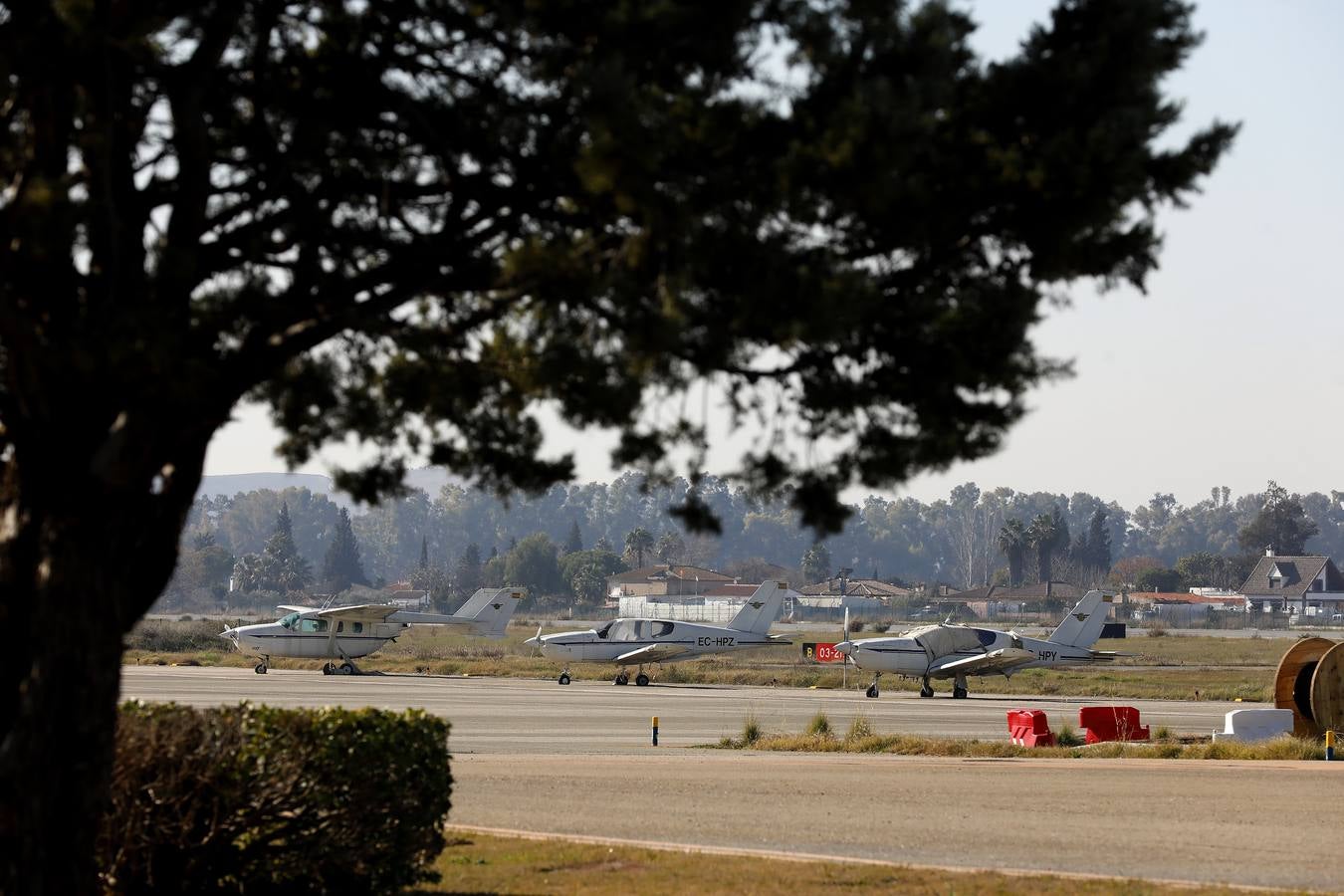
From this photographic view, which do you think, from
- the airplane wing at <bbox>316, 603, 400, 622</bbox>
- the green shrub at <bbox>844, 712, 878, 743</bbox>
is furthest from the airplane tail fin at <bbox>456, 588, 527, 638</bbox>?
the green shrub at <bbox>844, 712, 878, 743</bbox>

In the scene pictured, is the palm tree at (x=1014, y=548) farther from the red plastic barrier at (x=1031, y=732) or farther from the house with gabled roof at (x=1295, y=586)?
the red plastic barrier at (x=1031, y=732)

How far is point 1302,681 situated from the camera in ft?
85.4

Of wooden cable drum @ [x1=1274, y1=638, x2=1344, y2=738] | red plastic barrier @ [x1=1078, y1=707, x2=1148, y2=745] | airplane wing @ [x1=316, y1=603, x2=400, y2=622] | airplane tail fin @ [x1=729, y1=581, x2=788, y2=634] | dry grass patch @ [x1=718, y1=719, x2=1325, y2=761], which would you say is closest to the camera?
dry grass patch @ [x1=718, y1=719, x2=1325, y2=761]

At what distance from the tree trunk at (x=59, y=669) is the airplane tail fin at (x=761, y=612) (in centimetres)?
4780

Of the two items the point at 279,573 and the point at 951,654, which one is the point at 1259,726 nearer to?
the point at 951,654

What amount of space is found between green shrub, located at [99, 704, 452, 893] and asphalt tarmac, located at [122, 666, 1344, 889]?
3721mm

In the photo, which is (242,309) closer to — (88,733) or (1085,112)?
(88,733)

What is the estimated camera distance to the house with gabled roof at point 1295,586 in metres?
170

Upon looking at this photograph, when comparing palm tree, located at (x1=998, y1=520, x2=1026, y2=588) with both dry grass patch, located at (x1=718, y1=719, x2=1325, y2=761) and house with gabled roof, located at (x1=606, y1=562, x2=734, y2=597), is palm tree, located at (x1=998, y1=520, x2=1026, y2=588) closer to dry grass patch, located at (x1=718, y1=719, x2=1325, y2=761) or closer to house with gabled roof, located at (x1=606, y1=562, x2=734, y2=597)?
house with gabled roof, located at (x1=606, y1=562, x2=734, y2=597)

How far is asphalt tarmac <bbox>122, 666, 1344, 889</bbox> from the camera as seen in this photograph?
43.3 ft

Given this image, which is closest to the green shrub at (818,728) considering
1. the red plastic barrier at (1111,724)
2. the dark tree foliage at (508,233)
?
the red plastic barrier at (1111,724)

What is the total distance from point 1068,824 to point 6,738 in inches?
430

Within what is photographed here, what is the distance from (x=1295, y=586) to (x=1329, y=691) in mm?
162707

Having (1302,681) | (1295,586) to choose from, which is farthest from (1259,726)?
(1295,586)
